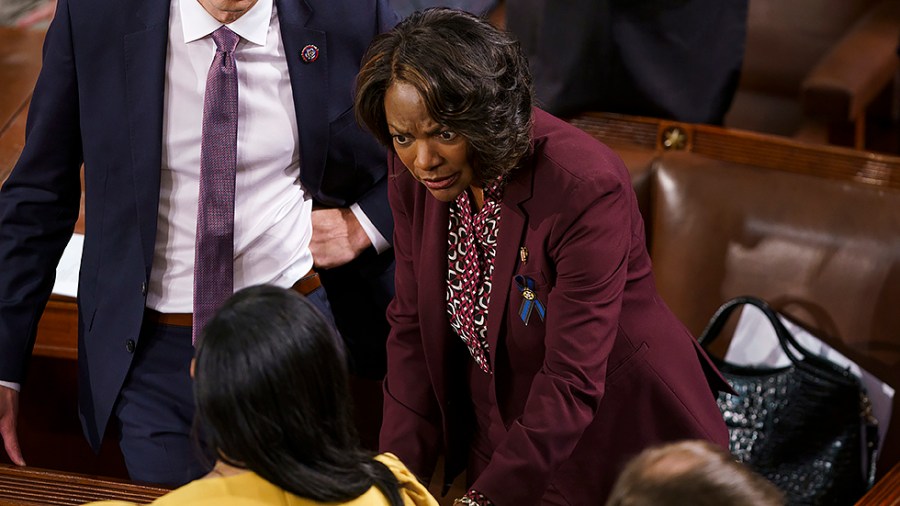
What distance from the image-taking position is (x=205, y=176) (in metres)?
1.98

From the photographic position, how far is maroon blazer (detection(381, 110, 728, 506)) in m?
1.62

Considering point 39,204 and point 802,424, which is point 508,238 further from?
point 802,424

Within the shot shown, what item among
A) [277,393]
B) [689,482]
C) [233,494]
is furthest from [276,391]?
[689,482]

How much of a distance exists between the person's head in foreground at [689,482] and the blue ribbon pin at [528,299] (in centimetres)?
55

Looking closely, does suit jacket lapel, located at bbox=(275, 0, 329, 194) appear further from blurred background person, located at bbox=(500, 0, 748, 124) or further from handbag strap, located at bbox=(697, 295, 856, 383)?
blurred background person, located at bbox=(500, 0, 748, 124)

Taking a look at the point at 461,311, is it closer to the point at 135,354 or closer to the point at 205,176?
the point at 205,176

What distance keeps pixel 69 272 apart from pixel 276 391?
1497mm

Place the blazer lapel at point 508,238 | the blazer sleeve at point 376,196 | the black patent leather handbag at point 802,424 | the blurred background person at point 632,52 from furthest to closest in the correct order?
the blurred background person at point 632,52 → the black patent leather handbag at point 802,424 → the blazer sleeve at point 376,196 → the blazer lapel at point 508,238

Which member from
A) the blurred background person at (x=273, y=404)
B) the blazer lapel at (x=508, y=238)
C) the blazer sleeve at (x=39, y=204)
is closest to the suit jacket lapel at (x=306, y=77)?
the blazer sleeve at (x=39, y=204)

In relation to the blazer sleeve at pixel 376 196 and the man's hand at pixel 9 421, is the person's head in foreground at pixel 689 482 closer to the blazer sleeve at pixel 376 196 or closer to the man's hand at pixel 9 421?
the blazer sleeve at pixel 376 196

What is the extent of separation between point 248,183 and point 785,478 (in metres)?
1.24

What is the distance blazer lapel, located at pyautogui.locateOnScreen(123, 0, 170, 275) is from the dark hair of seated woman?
831 millimetres

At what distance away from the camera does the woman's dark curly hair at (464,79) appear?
1530mm

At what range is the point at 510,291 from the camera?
67.5 inches
